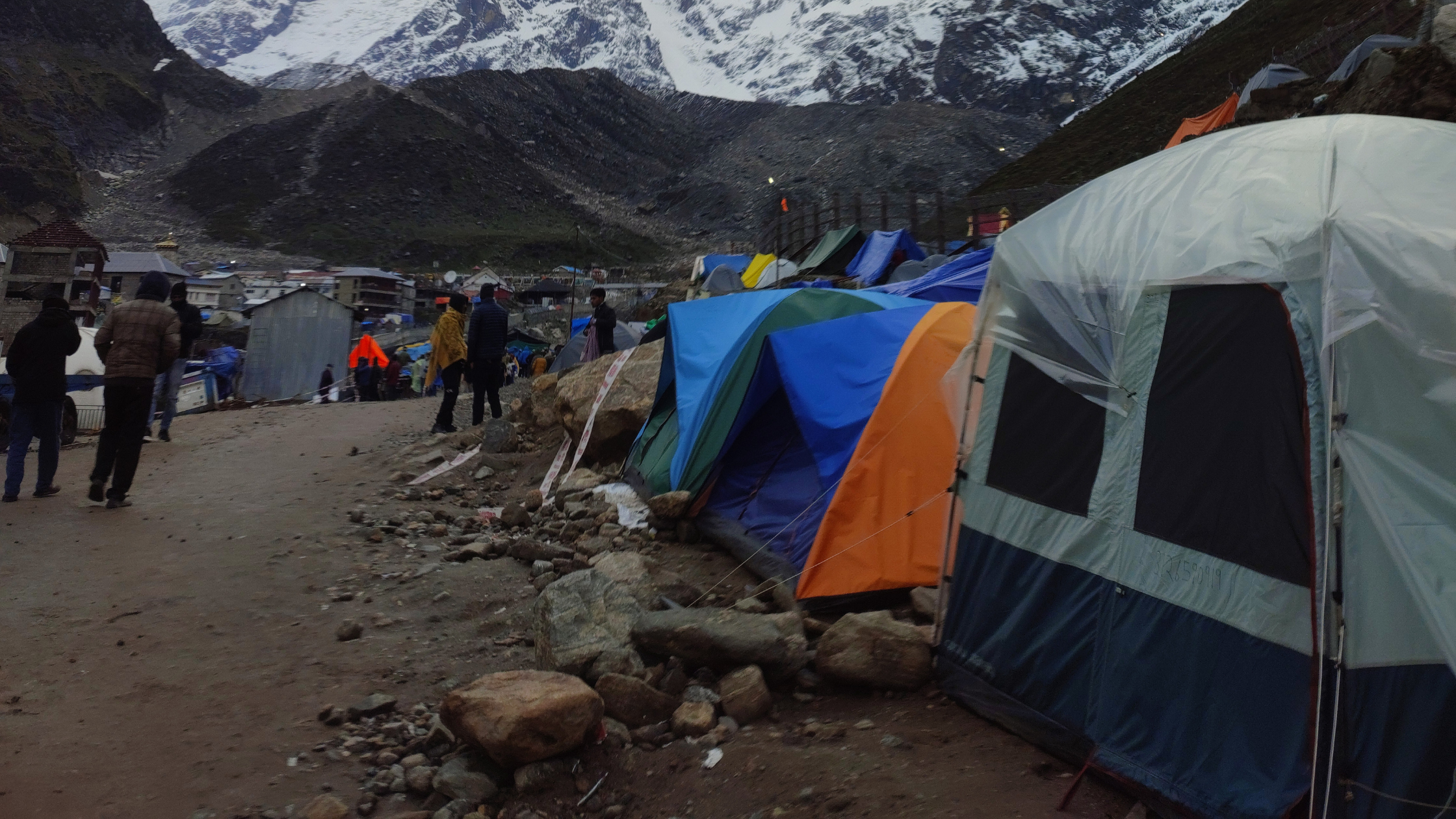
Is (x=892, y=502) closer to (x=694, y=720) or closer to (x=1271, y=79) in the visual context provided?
(x=694, y=720)

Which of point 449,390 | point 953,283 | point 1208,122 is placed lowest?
point 449,390

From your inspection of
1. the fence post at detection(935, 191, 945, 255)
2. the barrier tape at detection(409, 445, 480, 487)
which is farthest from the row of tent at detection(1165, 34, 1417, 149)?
the barrier tape at detection(409, 445, 480, 487)

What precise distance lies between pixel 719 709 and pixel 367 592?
2.59 metres

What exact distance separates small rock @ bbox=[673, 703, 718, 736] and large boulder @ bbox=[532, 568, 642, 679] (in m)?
0.39

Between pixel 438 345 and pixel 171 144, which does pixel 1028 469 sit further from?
pixel 171 144

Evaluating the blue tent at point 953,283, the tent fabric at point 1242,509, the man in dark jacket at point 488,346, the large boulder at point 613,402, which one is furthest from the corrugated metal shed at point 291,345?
the tent fabric at point 1242,509

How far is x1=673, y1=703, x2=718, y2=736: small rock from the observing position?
3.67m

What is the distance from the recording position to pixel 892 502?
4.92m

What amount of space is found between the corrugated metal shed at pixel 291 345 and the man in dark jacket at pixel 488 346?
13.4 meters

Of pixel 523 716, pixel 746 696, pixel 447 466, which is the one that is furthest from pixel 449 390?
pixel 523 716

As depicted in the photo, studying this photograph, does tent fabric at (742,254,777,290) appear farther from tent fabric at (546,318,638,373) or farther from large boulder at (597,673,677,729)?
large boulder at (597,673,677,729)

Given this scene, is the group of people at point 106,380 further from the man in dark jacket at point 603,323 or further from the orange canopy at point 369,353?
the orange canopy at point 369,353

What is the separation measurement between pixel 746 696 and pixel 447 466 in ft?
19.3

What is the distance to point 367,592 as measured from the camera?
5.44 metres
